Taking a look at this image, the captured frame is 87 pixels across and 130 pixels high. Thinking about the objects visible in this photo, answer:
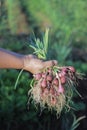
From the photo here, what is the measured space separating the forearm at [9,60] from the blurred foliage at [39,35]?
0.79 meters

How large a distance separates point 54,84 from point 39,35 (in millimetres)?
3470

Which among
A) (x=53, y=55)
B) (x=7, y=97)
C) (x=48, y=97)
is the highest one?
(x=53, y=55)

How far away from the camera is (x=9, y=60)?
8.11 ft

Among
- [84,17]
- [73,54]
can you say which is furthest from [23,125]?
[84,17]

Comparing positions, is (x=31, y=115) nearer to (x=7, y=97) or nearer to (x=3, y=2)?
(x=7, y=97)

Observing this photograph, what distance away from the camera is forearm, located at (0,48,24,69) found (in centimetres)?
246

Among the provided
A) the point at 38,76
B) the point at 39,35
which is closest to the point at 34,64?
the point at 38,76

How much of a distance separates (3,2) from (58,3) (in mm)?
728

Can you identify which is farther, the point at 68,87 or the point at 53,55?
the point at 53,55

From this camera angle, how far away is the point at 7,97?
3.57m

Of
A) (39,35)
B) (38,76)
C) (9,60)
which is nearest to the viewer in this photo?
(9,60)

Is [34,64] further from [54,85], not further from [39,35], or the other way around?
[39,35]

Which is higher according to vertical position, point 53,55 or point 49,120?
point 53,55

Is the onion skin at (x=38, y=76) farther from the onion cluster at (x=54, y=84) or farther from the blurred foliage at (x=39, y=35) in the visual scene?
the blurred foliage at (x=39, y=35)
